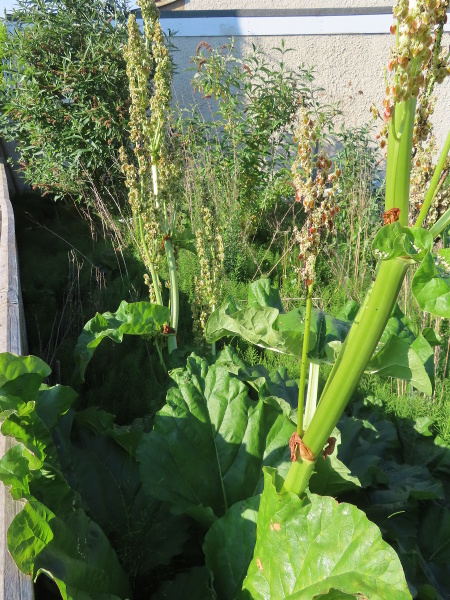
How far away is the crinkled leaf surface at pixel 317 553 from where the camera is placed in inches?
46.4

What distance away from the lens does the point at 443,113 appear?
9625 millimetres

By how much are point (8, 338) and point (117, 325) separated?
0.50 meters

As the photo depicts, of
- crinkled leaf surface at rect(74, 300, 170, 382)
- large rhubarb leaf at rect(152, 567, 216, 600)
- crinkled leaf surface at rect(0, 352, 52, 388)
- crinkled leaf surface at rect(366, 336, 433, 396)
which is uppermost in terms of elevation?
crinkled leaf surface at rect(366, 336, 433, 396)

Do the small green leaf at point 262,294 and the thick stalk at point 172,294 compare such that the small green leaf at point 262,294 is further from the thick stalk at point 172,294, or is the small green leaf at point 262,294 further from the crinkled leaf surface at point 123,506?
the thick stalk at point 172,294

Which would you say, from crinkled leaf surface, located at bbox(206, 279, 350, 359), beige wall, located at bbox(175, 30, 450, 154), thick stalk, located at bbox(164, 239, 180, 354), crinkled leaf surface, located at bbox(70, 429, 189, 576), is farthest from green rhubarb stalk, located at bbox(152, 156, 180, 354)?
beige wall, located at bbox(175, 30, 450, 154)

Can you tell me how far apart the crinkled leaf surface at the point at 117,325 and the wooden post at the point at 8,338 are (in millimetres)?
250

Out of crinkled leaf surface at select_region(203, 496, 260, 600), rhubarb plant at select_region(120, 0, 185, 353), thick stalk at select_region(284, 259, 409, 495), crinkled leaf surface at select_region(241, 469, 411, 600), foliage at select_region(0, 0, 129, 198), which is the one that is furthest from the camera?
foliage at select_region(0, 0, 129, 198)

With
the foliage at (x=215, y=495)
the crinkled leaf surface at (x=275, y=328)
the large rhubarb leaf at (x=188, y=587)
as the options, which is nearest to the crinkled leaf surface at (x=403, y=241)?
the crinkled leaf surface at (x=275, y=328)

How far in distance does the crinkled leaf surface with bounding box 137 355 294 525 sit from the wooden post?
18.2 inches

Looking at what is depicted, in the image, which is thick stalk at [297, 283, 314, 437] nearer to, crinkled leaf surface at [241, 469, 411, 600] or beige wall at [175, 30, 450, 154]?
crinkled leaf surface at [241, 469, 411, 600]

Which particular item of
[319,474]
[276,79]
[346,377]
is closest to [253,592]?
[319,474]

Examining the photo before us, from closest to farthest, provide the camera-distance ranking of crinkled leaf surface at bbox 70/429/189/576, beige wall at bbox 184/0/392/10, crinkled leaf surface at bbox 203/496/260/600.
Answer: crinkled leaf surface at bbox 203/496/260/600 → crinkled leaf surface at bbox 70/429/189/576 → beige wall at bbox 184/0/392/10

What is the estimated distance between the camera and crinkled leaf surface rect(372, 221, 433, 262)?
93 cm

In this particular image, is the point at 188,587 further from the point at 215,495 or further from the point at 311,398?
the point at 311,398
